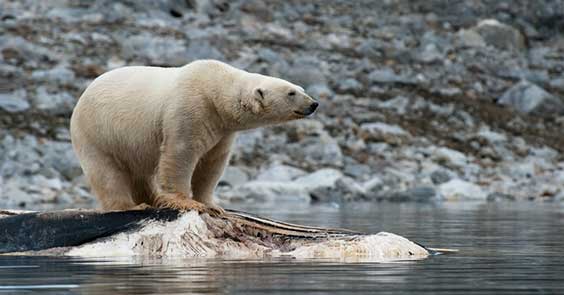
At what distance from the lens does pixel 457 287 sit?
26.0 ft

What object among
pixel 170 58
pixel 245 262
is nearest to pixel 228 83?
pixel 245 262

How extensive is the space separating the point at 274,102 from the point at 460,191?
14.1m

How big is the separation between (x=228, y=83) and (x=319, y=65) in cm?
2128

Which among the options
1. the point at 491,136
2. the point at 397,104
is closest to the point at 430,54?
the point at 397,104

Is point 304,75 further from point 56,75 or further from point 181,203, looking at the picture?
point 181,203

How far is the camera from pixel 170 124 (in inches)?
430

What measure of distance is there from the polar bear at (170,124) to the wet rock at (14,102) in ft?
52.5

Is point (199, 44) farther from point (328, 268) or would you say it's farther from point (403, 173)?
point (328, 268)

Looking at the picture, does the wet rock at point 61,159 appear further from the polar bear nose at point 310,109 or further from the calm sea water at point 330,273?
the polar bear nose at point 310,109

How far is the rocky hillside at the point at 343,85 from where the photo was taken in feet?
80.9

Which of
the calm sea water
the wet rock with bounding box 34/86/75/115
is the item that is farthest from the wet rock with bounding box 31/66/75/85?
the calm sea water

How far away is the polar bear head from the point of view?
1106cm

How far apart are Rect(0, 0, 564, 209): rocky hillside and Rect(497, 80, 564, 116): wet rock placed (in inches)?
1.7

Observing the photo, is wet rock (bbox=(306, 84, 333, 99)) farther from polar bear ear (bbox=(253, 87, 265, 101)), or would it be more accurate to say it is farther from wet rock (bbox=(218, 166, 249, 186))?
polar bear ear (bbox=(253, 87, 265, 101))
